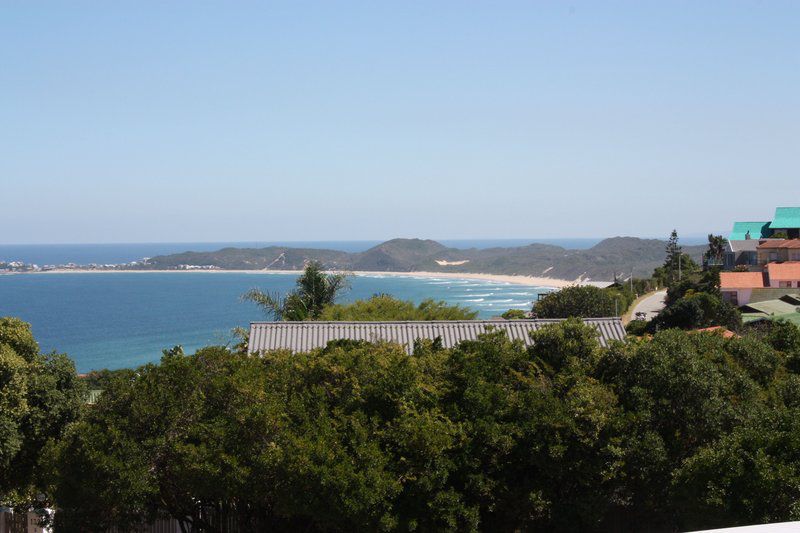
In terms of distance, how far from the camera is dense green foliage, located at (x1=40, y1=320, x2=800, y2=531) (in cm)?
1152

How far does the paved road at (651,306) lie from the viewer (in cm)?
5705

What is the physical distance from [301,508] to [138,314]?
11998 centimetres

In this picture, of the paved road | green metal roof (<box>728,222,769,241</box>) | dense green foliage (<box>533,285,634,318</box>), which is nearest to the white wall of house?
the paved road

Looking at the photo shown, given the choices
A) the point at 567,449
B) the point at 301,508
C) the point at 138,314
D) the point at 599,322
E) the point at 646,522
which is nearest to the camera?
the point at 301,508

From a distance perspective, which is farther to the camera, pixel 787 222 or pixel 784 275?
pixel 787 222

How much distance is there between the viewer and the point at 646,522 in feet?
43.4

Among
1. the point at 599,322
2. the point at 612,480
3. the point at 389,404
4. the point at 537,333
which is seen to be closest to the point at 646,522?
the point at 612,480

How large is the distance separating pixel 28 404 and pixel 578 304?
42422 millimetres

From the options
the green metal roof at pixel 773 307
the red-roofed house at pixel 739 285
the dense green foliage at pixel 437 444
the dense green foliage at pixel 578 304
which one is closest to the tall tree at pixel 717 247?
the red-roofed house at pixel 739 285

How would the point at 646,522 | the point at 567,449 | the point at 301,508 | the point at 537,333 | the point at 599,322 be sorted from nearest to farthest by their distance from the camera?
the point at 301,508 < the point at 567,449 < the point at 646,522 < the point at 537,333 < the point at 599,322

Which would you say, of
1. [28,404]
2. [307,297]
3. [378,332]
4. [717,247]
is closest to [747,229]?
[717,247]

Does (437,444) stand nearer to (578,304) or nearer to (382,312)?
(382,312)

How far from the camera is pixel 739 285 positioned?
55531mm

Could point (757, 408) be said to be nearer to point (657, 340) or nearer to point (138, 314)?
point (657, 340)
